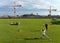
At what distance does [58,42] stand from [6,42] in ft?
12.9

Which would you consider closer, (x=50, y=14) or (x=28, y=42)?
(x=28, y=42)

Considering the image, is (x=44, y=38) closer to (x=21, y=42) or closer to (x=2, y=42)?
(x=21, y=42)

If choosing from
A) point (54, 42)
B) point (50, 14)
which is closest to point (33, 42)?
point (54, 42)

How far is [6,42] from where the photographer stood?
17047 mm

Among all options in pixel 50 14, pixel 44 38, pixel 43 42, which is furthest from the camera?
pixel 50 14

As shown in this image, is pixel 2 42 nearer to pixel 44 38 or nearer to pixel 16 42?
pixel 16 42

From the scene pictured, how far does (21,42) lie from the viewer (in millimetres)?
17141

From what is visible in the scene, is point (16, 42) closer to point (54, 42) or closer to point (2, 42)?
point (2, 42)

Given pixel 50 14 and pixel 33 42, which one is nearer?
pixel 33 42

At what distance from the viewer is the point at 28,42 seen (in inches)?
666

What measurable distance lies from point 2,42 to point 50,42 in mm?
3601

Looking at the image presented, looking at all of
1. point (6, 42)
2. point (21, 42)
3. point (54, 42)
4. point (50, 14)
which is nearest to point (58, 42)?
point (54, 42)

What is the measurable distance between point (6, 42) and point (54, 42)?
3613 millimetres

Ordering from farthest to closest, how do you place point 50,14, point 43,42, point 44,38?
point 50,14
point 44,38
point 43,42
